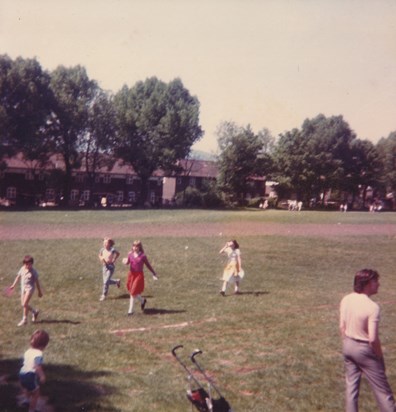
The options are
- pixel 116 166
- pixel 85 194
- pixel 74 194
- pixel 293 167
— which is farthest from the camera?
pixel 116 166

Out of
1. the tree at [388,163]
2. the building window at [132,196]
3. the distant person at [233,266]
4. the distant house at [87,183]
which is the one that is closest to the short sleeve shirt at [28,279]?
the distant person at [233,266]

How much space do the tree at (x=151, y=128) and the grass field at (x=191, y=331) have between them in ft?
142

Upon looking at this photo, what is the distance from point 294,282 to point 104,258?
7.48m

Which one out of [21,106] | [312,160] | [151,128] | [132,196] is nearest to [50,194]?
[132,196]

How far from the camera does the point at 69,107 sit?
62.0 metres

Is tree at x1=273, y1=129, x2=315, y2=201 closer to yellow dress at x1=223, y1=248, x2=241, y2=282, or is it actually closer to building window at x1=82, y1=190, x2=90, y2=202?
building window at x1=82, y1=190, x2=90, y2=202

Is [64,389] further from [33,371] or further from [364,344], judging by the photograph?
[364,344]

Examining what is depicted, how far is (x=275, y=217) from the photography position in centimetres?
4694

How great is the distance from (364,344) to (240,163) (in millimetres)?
70862

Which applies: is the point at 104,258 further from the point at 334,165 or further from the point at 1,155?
the point at 334,165

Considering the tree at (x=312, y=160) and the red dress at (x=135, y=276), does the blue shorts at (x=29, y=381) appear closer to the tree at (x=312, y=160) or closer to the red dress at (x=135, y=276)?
the red dress at (x=135, y=276)

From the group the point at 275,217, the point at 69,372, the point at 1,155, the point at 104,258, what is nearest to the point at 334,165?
the point at 275,217

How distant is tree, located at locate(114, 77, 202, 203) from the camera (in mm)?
67438

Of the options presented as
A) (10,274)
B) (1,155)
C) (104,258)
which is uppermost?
(1,155)
